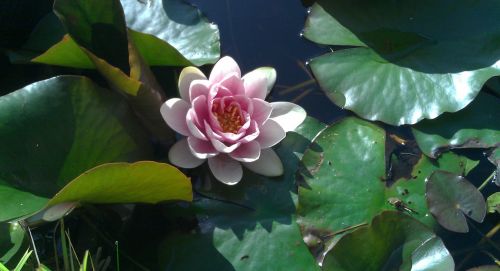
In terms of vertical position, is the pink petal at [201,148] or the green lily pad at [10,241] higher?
the pink petal at [201,148]

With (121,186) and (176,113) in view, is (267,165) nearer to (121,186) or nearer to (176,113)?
(176,113)

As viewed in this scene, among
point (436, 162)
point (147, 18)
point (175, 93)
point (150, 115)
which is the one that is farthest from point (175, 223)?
point (436, 162)

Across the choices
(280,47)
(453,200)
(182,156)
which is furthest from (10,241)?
(453,200)

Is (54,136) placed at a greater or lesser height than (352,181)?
greater

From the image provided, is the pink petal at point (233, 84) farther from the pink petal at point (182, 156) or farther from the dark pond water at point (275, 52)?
the dark pond water at point (275, 52)

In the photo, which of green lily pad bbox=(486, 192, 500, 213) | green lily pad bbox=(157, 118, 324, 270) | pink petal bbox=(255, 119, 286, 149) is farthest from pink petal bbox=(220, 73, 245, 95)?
green lily pad bbox=(486, 192, 500, 213)

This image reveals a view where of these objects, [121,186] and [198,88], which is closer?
[121,186]

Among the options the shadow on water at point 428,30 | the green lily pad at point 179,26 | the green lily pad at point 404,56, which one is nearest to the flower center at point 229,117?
the green lily pad at point 179,26
